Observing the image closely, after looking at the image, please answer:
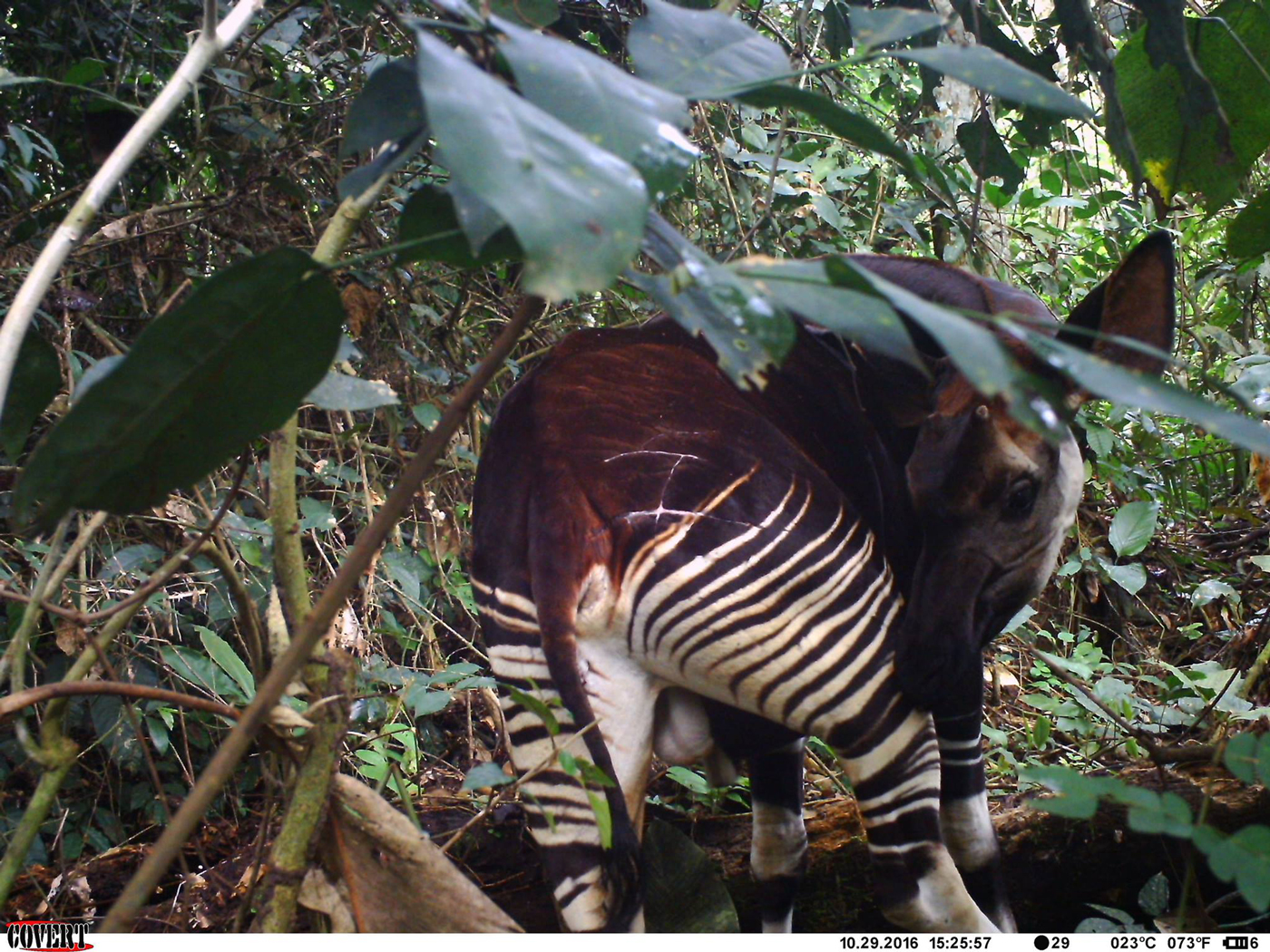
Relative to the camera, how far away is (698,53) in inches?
36.7

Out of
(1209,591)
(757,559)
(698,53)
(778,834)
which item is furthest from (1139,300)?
(1209,591)

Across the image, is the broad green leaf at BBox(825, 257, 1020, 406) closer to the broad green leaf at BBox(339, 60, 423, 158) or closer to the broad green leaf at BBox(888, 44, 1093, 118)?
the broad green leaf at BBox(888, 44, 1093, 118)

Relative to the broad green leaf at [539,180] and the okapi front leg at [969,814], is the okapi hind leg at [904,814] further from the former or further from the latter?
the broad green leaf at [539,180]

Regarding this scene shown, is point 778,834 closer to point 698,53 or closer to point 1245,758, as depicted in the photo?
point 1245,758

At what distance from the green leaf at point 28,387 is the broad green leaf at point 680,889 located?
1.37 metres

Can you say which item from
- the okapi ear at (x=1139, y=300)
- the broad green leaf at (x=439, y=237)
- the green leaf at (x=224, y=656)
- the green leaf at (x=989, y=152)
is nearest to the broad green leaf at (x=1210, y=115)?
the green leaf at (x=989, y=152)

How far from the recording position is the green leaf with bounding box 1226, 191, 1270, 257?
200 centimetres

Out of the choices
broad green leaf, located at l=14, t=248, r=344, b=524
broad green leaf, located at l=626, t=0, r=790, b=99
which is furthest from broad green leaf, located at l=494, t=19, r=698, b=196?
broad green leaf, located at l=14, t=248, r=344, b=524

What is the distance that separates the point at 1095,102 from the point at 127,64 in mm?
3663

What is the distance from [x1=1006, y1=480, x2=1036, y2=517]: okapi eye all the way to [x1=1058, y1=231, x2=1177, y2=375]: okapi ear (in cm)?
25

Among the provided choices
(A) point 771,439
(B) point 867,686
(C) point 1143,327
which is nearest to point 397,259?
(A) point 771,439

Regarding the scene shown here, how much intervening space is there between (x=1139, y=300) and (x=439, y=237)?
1.26 meters

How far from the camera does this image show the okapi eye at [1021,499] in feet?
5.67

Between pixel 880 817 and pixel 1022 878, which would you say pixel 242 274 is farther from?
pixel 1022 878
